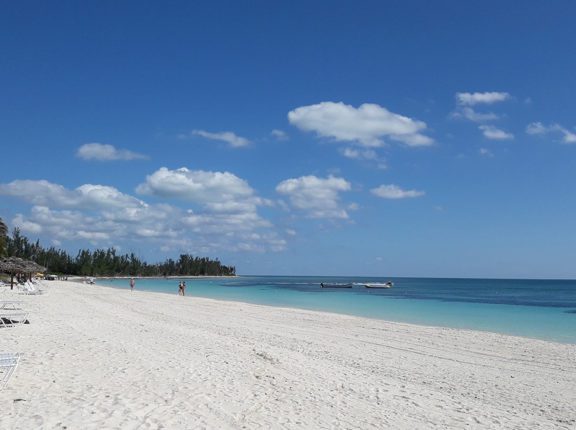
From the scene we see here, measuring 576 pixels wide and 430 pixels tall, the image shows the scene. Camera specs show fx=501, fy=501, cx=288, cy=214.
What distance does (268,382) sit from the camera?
9305mm

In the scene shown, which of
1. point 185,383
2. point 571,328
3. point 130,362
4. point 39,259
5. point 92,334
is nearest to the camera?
point 185,383

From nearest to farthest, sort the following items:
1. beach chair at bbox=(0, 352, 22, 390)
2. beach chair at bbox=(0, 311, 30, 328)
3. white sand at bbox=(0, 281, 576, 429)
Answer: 1. white sand at bbox=(0, 281, 576, 429)
2. beach chair at bbox=(0, 352, 22, 390)
3. beach chair at bbox=(0, 311, 30, 328)

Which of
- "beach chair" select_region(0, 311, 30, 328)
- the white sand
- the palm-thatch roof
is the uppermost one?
the palm-thatch roof

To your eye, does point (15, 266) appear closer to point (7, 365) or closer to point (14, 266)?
point (14, 266)

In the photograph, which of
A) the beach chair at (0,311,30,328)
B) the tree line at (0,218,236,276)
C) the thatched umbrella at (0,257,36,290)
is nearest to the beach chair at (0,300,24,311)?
the beach chair at (0,311,30,328)

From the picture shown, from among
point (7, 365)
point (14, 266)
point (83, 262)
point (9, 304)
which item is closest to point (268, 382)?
point (7, 365)

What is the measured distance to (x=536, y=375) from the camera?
39.6 ft

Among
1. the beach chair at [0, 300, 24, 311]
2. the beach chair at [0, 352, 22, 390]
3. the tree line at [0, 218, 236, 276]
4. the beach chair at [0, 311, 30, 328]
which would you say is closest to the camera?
the beach chair at [0, 352, 22, 390]

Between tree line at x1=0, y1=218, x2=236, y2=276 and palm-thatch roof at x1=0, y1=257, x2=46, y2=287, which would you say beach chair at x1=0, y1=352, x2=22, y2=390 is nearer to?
palm-thatch roof at x1=0, y1=257, x2=46, y2=287

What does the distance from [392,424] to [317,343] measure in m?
8.58

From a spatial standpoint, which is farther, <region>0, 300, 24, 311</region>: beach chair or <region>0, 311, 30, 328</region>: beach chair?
<region>0, 300, 24, 311</region>: beach chair

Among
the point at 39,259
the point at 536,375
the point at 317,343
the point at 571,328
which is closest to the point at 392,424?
the point at 536,375

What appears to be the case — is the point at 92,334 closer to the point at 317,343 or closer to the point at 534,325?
the point at 317,343

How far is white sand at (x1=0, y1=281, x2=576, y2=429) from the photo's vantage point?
7.03 meters
